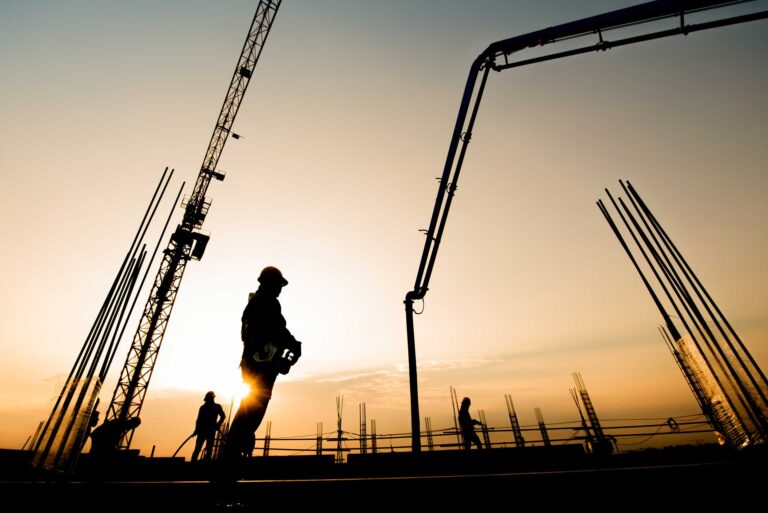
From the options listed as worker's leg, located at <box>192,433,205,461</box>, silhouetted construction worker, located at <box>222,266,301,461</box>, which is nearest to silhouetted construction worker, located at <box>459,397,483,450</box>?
worker's leg, located at <box>192,433,205,461</box>

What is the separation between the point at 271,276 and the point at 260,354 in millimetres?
743

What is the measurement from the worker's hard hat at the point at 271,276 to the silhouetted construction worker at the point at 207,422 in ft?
23.2

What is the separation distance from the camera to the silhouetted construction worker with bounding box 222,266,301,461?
106 inches

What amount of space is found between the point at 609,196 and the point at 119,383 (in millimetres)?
37163

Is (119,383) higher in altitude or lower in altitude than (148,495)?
higher

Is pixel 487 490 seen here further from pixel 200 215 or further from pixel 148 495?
pixel 200 215

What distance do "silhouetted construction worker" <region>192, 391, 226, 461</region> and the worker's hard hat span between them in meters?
7.06

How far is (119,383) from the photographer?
28109mm

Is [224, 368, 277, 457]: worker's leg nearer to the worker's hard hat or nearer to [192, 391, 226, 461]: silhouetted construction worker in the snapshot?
the worker's hard hat

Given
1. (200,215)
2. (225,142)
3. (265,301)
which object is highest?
(225,142)

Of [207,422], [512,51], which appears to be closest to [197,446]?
[207,422]

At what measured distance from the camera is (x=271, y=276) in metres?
3.23

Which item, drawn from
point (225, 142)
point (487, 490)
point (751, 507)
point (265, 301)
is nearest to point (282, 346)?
point (265, 301)

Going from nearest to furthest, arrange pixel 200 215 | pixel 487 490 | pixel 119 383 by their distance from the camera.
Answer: pixel 487 490 → pixel 119 383 → pixel 200 215
